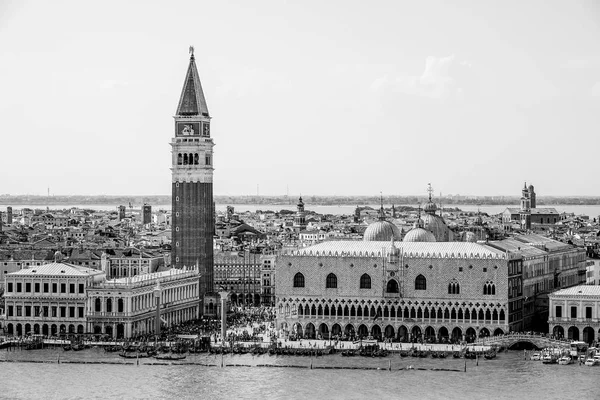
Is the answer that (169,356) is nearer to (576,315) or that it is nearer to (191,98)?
(576,315)

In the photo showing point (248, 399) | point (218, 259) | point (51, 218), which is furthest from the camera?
point (51, 218)

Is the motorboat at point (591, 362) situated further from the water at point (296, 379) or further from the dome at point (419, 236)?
the dome at point (419, 236)

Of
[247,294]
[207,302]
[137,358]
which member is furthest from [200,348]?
[247,294]

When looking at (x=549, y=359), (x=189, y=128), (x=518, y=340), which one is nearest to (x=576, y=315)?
(x=518, y=340)

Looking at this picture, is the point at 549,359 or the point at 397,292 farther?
the point at 397,292

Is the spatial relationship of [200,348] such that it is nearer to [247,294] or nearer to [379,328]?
[379,328]

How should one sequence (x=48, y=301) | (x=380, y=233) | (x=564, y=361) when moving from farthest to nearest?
(x=380, y=233) < (x=48, y=301) < (x=564, y=361)

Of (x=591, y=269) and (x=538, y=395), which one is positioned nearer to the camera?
(x=538, y=395)
